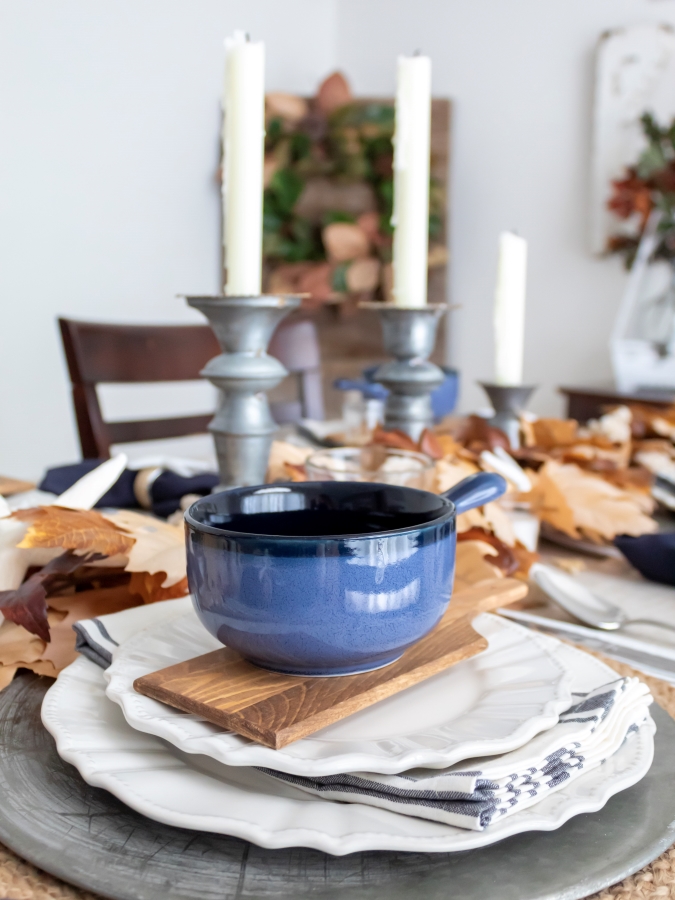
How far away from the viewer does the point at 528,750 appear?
0.91 feet

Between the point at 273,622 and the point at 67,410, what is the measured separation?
2.44 metres

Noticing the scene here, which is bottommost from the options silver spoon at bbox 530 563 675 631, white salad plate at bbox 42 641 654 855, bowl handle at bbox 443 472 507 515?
silver spoon at bbox 530 563 675 631

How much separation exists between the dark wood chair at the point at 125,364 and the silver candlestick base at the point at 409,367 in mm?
496

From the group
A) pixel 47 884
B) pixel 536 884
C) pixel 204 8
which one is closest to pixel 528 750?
pixel 536 884

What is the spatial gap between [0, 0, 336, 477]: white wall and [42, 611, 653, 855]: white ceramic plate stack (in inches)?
90.0

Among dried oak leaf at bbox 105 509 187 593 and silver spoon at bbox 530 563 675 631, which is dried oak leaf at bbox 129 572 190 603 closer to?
dried oak leaf at bbox 105 509 187 593

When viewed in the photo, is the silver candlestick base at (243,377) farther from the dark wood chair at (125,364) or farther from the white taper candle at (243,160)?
the dark wood chair at (125,364)

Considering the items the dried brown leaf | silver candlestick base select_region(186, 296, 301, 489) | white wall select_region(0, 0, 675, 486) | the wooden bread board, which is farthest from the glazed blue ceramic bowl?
the dried brown leaf

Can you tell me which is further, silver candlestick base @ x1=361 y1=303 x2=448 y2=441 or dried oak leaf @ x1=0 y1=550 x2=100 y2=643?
silver candlestick base @ x1=361 y1=303 x2=448 y2=441

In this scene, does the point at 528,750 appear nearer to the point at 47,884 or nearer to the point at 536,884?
the point at 536,884

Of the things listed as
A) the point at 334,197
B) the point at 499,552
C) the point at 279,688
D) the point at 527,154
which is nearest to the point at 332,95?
the point at 334,197

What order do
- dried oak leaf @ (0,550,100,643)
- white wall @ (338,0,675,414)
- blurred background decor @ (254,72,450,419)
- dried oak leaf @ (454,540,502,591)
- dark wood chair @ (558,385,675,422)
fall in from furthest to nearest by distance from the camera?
blurred background decor @ (254,72,450,419), white wall @ (338,0,675,414), dark wood chair @ (558,385,675,422), dried oak leaf @ (454,540,502,591), dried oak leaf @ (0,550,100,643)

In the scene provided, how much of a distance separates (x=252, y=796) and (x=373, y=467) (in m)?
0.33

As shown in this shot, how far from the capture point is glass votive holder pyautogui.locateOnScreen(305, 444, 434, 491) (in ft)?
1.71
